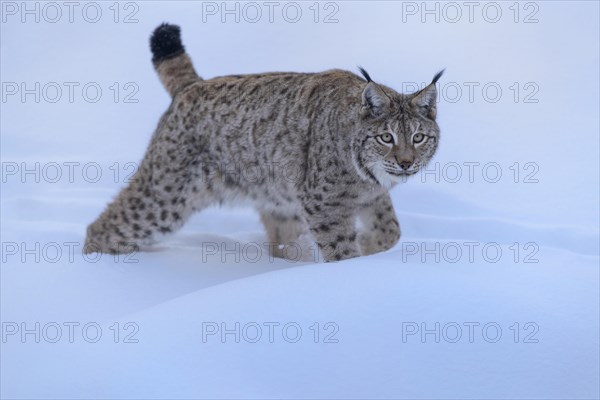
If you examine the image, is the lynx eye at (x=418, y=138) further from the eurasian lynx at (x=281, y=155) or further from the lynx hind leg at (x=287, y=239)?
the lynx hind leg at (x=287, y=239)

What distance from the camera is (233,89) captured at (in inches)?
243

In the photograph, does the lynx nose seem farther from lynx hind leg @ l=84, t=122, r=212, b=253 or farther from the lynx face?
lynx hind leg @ l=84, t=122, r=212, b=253

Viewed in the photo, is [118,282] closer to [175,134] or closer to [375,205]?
[175,134]

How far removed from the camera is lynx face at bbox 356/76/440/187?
540cm

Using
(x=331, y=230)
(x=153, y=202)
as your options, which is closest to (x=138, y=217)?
(x=153, y=202)

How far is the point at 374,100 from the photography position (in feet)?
18.0

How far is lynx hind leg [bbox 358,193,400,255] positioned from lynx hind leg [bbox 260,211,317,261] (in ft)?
1.61

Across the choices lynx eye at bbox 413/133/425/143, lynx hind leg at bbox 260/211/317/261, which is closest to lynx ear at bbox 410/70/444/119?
lynx eye at bbox 413/133/425/143

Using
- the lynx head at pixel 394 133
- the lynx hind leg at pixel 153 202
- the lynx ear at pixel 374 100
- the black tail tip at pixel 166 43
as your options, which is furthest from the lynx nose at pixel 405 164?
the black tail tip at pixel 166 43

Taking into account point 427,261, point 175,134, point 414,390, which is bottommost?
point 414,390

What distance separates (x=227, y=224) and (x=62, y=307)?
1779mm

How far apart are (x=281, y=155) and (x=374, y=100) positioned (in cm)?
69

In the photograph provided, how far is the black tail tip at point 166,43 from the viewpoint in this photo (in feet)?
20.7

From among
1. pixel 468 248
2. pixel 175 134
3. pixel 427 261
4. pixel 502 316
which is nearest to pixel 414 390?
pixel 502 316
